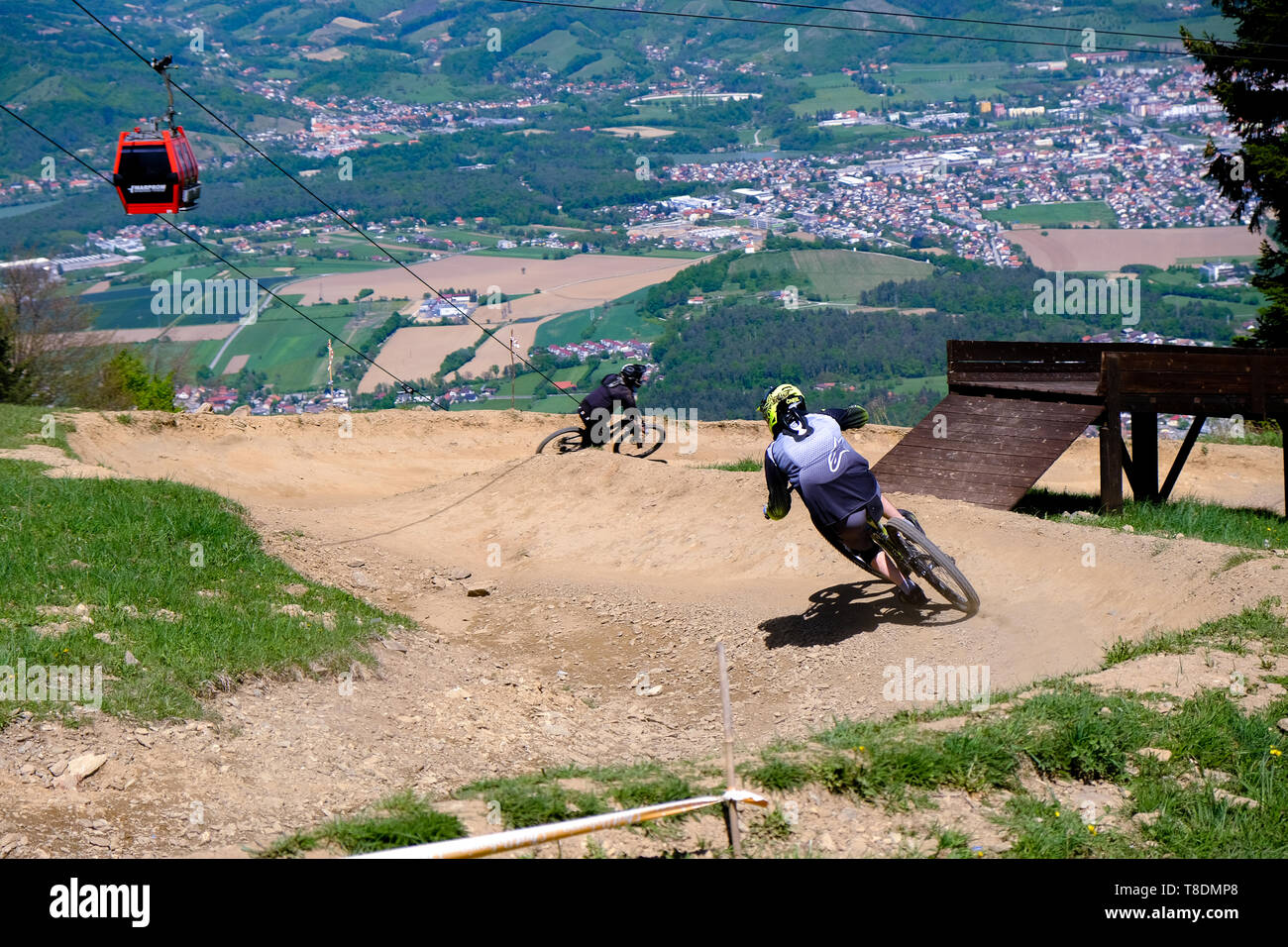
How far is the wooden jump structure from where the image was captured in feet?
40.5

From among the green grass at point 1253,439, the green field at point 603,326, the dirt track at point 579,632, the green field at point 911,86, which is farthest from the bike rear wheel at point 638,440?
the green field at point 911,86

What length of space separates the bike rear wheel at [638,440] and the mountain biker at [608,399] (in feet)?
1.08

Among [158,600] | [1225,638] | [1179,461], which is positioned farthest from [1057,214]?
[158,600]

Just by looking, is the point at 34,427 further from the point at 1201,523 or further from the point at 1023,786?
the point at 1023,786

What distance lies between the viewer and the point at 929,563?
348 inches

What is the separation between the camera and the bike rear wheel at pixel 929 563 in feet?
28.4

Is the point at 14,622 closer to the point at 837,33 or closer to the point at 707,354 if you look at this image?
the point at 707,354

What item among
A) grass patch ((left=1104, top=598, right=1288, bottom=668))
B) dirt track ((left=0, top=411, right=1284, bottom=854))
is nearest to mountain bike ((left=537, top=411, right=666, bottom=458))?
dirt track ((left=0, top=411, right=1284, bottom=854))

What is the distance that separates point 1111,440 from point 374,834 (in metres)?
Answer: 10.6

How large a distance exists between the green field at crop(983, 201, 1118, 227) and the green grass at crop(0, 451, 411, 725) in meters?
75.5

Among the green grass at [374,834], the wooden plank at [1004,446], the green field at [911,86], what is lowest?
the green grass at [374,834]

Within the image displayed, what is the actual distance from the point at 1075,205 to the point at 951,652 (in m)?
83.8

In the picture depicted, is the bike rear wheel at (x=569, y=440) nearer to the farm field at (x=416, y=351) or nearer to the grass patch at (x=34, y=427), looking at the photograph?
the grass patch at (x=34, y=427)

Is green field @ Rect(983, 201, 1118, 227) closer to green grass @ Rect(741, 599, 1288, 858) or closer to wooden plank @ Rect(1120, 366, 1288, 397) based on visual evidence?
wooden plank @ Rect(1120, 366, 1288, 397)
